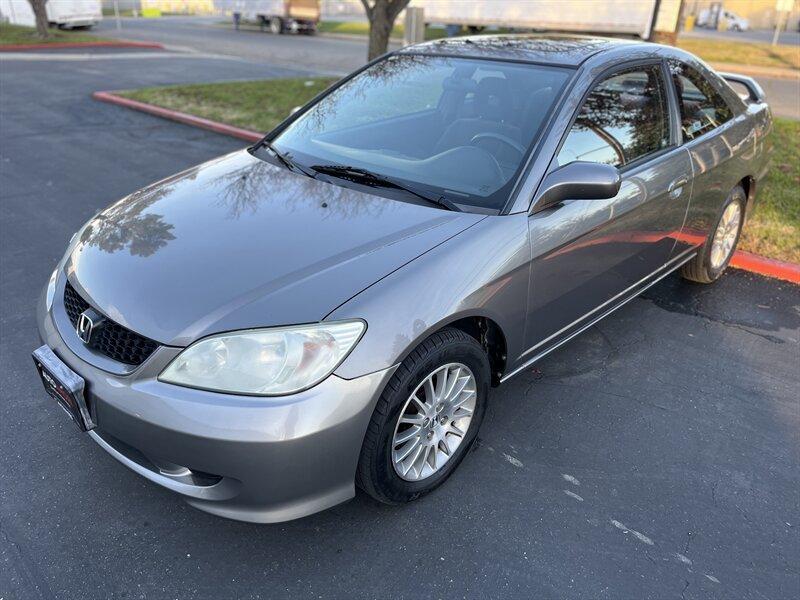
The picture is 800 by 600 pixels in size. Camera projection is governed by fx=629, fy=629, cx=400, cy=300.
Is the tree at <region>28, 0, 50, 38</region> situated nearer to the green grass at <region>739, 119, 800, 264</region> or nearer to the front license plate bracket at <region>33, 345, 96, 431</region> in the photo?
the green grass at <region>739, 119, 800, 264</region>

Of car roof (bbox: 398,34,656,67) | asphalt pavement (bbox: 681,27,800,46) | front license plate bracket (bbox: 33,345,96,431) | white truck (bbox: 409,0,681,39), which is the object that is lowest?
front license plate bracket (bbox: 33,345,96,431)

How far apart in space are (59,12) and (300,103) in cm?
2027

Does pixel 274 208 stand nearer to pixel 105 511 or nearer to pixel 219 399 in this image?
pixel 219 399

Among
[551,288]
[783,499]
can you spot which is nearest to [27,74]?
[551,288]

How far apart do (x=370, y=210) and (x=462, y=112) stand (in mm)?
957

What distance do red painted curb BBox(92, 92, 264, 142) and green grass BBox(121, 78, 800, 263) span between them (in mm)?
176

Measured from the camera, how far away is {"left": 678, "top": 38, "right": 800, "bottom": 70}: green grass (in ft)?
60.4

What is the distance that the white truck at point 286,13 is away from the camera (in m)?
29.5

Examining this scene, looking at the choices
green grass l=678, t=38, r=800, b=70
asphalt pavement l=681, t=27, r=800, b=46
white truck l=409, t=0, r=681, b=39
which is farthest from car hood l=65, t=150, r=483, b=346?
asphalt pavement l=681, t=27, r=800, b=46

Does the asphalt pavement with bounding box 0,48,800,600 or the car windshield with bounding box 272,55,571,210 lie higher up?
the car windshield with bounding box 272,55,571,210

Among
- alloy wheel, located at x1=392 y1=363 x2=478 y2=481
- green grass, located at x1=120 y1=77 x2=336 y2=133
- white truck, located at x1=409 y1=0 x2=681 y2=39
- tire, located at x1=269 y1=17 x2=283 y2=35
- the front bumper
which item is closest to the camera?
the front bumper

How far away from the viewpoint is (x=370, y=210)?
2.67 metres

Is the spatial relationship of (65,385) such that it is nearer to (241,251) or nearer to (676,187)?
(241,251)

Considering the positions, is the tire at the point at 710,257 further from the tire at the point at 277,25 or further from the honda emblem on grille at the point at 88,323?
the tire at the point at 277,25
